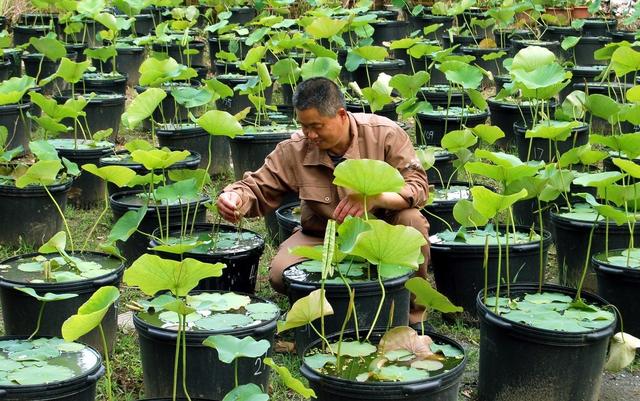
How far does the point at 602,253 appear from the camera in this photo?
147 inches

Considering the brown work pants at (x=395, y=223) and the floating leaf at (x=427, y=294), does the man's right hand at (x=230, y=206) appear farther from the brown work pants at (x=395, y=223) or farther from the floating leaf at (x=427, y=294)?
the floating leaf at (x=427, y=294)

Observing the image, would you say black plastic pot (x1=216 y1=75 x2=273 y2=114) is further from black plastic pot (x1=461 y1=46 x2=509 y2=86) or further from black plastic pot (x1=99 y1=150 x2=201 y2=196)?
black plastic pot (x1=461 y1=46 x2=509 y2=86)

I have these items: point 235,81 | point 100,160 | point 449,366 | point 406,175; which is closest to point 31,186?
point 100,160

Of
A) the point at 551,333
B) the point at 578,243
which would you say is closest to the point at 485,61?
the point at 578,243

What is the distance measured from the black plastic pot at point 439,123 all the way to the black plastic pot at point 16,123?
2158 millimetres

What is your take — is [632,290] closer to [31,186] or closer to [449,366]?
[449,366]

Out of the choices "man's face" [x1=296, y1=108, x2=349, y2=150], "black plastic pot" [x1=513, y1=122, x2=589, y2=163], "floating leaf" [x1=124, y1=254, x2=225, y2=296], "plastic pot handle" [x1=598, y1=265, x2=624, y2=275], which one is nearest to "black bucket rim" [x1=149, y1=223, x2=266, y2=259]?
"man's face" [x1=296, y1=108, x2=349, y2=150]

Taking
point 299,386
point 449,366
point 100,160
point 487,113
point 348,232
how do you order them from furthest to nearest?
point 487,113 < point 100,160 < point 348,232 < point 449,366 < point 299,386

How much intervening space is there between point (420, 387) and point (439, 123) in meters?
3.38

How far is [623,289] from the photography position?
353 centimetres

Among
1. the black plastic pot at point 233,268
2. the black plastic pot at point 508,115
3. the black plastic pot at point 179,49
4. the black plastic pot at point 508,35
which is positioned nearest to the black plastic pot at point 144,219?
the black plastic pot at point 233,268

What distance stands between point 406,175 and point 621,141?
2.44 feet

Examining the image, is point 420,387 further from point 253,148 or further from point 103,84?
point 103,84

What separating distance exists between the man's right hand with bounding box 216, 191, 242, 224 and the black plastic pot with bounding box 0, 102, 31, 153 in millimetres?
2412
